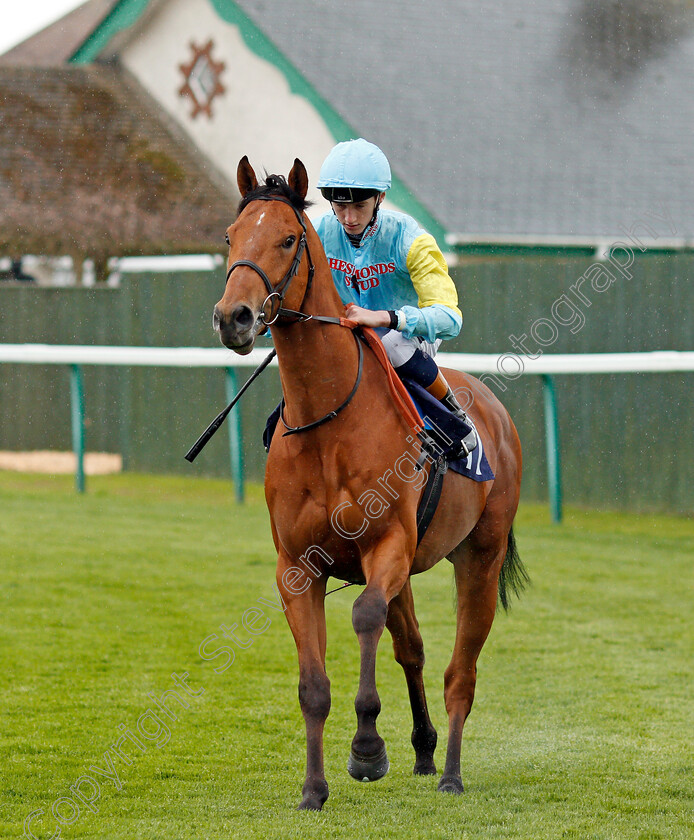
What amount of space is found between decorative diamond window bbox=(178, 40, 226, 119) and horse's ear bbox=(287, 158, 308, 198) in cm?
1315

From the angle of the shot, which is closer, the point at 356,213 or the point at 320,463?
the point at 320,463

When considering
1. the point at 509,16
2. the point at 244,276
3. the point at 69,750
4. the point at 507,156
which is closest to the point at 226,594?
the point at 69,750

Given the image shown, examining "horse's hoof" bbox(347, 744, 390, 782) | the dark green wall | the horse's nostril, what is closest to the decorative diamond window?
the dark green wall

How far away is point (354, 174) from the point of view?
3928 mm

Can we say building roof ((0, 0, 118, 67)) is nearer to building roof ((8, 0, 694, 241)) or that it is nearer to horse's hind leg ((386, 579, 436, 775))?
building roof ((8, 0, 694, 241))

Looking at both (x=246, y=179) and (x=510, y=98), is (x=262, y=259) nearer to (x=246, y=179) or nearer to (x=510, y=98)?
(x=246, y=179)

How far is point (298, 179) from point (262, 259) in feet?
1.17

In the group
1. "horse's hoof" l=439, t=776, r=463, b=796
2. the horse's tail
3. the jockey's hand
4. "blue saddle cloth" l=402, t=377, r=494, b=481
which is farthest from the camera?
the horse's tail

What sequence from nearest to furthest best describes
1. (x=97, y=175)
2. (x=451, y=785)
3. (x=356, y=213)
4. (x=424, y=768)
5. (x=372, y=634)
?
(x=372, y=634)
(x=356, y=213)
(x=451, y=785)
(x=424, y=768)
(x=97, y=175)

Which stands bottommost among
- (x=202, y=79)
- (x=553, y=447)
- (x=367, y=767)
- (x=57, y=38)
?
(x=367, y=767)

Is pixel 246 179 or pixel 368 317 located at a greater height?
pixel 246 179

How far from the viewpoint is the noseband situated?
3.49m

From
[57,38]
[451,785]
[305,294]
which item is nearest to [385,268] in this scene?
[305,294]

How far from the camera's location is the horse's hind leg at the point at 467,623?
169 inches
